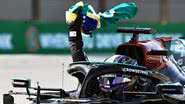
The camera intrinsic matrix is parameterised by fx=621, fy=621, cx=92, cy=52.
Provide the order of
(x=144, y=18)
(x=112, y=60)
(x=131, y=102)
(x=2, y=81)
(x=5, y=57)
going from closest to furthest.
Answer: (x=131, y=102) < (x=112, y=60) < (x=2, y=81) < (x=5, y=57) < (x=144, y=18)

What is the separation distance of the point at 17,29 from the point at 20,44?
0.65 meters

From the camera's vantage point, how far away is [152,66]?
8.02 m

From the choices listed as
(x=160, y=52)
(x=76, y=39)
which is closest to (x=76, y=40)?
(x=76, y=39)

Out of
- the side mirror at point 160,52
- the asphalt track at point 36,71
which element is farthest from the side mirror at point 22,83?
the asphalt track at point 36,71

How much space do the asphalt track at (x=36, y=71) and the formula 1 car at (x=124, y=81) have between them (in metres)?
2.54

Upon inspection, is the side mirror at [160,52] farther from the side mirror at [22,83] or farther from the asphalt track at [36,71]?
the asphalt track at [36,71]

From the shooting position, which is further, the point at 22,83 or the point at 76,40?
the point at 76,40

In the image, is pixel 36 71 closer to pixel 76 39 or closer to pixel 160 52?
pixel 76 39

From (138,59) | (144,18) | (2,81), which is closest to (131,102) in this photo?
(138,59)

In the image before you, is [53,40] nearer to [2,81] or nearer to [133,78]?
[2,81]

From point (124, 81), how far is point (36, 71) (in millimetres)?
11663

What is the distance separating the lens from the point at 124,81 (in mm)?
7707

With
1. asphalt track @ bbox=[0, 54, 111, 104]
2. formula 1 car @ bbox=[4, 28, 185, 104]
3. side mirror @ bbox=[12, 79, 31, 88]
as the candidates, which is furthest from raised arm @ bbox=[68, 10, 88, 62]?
asphalt track @ bbox=[0, 54, 111, 104]

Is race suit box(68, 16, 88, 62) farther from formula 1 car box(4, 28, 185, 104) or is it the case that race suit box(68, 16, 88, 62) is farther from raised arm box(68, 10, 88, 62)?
formula 1 car box(4, 28, 185, 104)
